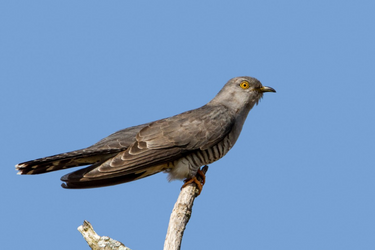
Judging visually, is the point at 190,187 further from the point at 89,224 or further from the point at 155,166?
the point at 89,224

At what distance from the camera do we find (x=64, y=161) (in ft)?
18.0

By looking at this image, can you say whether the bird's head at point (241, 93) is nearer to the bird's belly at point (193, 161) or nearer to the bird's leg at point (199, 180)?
the bird's belly at point (193, 161)

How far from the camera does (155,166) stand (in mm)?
5602

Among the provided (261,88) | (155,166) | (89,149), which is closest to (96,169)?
(89,149)

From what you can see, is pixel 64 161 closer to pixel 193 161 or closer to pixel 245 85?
pixel 193 161

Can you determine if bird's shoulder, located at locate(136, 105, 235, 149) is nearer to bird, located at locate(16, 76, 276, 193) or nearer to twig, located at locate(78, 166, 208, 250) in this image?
bird, located at locate(16, 76, 276, 193)

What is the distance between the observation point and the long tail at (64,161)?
5.31 metres

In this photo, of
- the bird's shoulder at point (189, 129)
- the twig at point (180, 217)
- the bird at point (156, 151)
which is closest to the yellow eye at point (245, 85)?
the bird at point (156, 151)

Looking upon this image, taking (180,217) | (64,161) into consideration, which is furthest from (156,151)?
(64,161)

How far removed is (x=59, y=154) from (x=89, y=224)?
2.91ft

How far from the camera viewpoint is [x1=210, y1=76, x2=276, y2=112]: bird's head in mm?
6125

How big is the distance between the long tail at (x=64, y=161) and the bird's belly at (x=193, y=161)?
28.3 inches

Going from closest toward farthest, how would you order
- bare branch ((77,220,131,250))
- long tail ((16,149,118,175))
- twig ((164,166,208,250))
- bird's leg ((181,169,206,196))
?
1. bare branch ((77,220,131,250))
2. twig ((164,166,208,250))
3. long tail ((16,149,118,175))
4. bird's leg ((181,169,206,196))

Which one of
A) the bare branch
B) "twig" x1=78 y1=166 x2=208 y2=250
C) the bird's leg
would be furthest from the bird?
the bare branch
